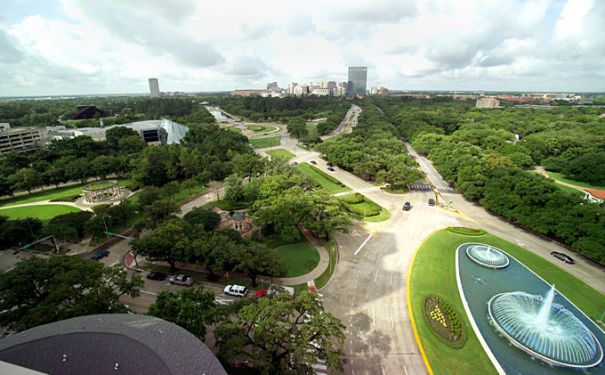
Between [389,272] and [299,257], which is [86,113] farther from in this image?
[389,272]

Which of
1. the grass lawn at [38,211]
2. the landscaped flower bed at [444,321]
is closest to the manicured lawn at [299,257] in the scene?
the landscaped flower bed at [444,321]

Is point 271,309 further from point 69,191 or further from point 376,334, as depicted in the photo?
point 69,191

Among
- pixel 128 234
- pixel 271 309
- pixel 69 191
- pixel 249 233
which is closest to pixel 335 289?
pixel 271 309

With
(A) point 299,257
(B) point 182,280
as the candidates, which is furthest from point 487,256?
(B) point 182,280

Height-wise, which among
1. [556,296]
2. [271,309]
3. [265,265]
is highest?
[271,309]

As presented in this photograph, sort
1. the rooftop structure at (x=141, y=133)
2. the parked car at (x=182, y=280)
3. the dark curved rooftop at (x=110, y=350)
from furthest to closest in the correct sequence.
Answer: the rooftop structure at (x=141, y=133)
the parked car at (x=182, y=280)
the dark curved rooftop at (x=110, y=350)

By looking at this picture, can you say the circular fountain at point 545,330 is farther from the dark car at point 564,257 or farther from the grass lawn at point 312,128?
the grass lawn at point 312,128

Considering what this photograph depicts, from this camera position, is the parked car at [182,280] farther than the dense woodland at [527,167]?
No
